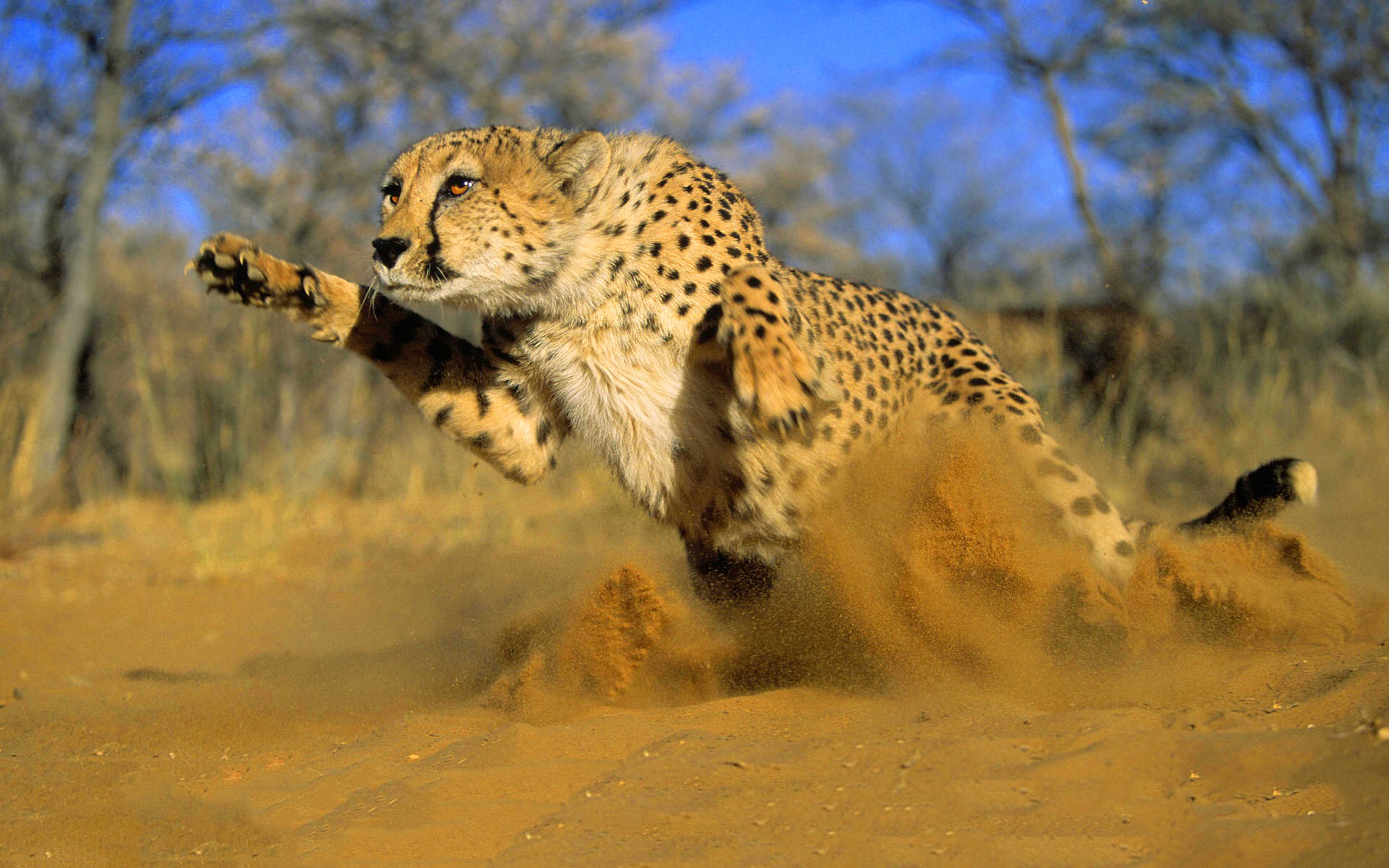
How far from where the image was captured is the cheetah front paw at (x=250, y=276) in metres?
3.15

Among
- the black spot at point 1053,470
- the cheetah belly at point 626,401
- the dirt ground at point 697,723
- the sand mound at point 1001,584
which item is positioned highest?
the cheetah belly at point 626,401

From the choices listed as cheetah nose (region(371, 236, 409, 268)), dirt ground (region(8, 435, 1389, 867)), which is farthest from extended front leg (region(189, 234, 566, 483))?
dirt ground (region(8, 435, 1389, 867))

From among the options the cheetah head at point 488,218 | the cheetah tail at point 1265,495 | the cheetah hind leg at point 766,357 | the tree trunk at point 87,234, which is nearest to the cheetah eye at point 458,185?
the cheetah head at point 488,218

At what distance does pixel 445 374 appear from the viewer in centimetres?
343

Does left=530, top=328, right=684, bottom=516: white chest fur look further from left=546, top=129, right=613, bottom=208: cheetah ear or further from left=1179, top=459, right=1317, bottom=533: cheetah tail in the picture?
left=1179, top=459, right=1317, bottom=533: cheetah tail

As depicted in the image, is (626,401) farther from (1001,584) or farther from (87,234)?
(87,234)

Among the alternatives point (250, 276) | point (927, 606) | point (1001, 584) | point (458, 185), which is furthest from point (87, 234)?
point (1001, 584)

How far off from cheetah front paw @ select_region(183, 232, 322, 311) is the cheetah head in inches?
12.1

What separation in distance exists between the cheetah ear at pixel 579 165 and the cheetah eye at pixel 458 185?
26 centimetres

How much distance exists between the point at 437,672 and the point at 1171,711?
2213 millimetres

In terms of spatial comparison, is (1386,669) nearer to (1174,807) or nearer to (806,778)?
(1174,807)

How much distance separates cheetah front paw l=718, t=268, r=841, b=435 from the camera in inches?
108

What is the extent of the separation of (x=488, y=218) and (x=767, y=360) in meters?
0.92

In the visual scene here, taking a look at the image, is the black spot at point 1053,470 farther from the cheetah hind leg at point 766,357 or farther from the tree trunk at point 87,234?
the tree trunk at point 87,234
